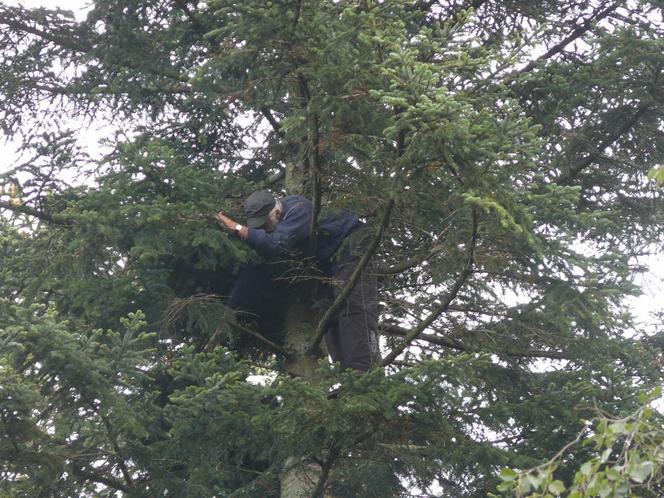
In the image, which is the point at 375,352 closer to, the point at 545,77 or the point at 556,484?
the point at 545,77

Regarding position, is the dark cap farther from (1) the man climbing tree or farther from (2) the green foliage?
(2) the green foliage

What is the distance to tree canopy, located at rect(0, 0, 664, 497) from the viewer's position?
7.16 metres

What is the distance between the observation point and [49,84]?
1072 centimetres

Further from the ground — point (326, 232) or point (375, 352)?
point (326, 232)

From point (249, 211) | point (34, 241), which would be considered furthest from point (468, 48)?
point (34, 241)

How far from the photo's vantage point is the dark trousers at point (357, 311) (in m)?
8.71

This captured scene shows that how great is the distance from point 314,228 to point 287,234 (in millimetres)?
216

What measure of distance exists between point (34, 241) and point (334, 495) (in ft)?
10.7

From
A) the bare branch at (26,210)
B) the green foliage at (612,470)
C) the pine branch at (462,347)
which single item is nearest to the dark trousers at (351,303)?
the pine branch at (462,347)

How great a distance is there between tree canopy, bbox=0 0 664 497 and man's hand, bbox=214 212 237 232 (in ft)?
0.28

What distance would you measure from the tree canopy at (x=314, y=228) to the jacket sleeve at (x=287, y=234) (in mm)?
193

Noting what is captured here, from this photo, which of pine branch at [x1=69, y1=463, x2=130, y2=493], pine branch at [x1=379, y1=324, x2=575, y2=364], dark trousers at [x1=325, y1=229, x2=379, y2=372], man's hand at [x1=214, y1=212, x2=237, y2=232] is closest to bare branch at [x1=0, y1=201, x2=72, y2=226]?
man's hand at [x1=214, y1=212, x2=237, y2=232]

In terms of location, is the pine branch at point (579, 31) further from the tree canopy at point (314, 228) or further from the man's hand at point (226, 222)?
the man's hand at point (226, 222)

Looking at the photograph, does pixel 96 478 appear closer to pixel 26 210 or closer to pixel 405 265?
pixel 26 210
